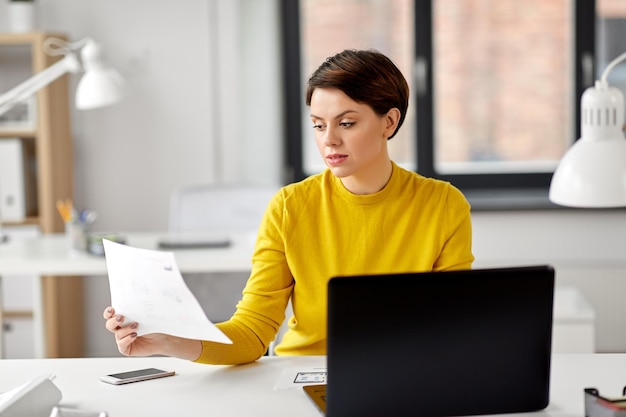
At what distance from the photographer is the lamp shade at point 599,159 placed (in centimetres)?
170

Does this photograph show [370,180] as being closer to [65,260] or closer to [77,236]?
[65,260]

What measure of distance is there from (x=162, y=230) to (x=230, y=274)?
29.6 inches

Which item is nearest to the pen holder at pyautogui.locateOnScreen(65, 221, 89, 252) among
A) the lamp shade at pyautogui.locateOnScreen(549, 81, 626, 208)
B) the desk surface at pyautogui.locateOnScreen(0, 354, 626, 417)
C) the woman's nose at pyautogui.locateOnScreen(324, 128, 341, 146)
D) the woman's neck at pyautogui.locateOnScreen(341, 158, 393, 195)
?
the desk surface at pyautogui.locateOnScreen(0, 354, 626, 417)

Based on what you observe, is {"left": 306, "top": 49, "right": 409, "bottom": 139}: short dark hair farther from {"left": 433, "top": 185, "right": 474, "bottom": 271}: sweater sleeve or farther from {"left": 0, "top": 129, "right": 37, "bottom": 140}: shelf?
{"left": 0, "top": 129, "right": 37, "bottom": 140}: shelf

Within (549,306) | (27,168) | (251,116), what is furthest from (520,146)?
(549,306)

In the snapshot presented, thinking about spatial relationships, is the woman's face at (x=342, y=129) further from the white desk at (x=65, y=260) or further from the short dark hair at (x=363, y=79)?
the white desk at (x=65, y=260)

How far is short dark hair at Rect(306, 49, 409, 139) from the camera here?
1755 millimetres

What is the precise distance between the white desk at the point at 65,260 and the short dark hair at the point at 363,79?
4.24 ft

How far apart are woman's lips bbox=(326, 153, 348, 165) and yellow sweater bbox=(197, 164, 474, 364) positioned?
13cm

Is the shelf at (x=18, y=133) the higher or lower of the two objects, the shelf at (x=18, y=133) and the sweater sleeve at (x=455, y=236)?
the higher

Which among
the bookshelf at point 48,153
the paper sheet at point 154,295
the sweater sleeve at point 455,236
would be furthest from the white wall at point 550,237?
the paper sheet at point 154,295

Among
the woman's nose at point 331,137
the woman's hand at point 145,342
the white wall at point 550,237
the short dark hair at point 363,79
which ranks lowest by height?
the white wall at point 550,237

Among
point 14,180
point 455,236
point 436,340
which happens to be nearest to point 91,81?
point 14,180

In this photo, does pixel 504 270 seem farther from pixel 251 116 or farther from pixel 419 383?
pixel 251 116
